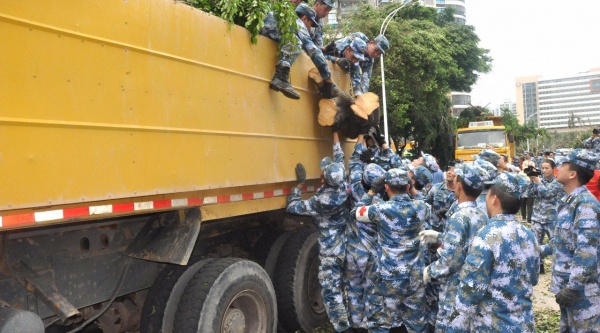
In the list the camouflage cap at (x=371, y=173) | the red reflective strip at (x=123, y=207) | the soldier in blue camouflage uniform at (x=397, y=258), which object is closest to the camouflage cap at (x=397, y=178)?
the soldier in blue camouflage uniform at (x=397, y=258)

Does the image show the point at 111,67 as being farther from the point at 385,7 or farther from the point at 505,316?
the point at 385,7

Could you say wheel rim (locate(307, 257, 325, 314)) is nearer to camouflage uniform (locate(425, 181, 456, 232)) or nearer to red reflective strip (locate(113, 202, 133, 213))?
camouflage uniform (locate(425, 181, 456, 232))

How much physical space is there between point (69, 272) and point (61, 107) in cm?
114

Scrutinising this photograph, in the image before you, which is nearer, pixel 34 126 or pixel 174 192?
pixel 34 126

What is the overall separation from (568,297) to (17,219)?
3.57 metres

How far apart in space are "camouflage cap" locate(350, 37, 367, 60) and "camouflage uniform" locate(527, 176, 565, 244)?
11.5 feet

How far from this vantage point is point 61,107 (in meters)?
2.74

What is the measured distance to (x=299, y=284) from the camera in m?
5.31

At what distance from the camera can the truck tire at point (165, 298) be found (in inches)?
149

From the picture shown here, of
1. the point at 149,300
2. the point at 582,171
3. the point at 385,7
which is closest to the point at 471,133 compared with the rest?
the point at 385,7

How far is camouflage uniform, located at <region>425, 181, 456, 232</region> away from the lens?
19.5 feet

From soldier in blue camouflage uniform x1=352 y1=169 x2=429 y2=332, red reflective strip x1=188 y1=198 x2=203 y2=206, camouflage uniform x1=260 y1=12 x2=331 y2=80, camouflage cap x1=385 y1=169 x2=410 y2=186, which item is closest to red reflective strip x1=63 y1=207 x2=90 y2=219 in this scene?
red reflective strip x1=188 y1=198 x2=203 y2=206

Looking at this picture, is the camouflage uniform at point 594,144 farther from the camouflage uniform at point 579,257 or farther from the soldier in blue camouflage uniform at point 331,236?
the soldier in blue camouflage uniform at point 331,236

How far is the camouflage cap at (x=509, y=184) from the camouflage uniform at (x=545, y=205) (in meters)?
5.34
